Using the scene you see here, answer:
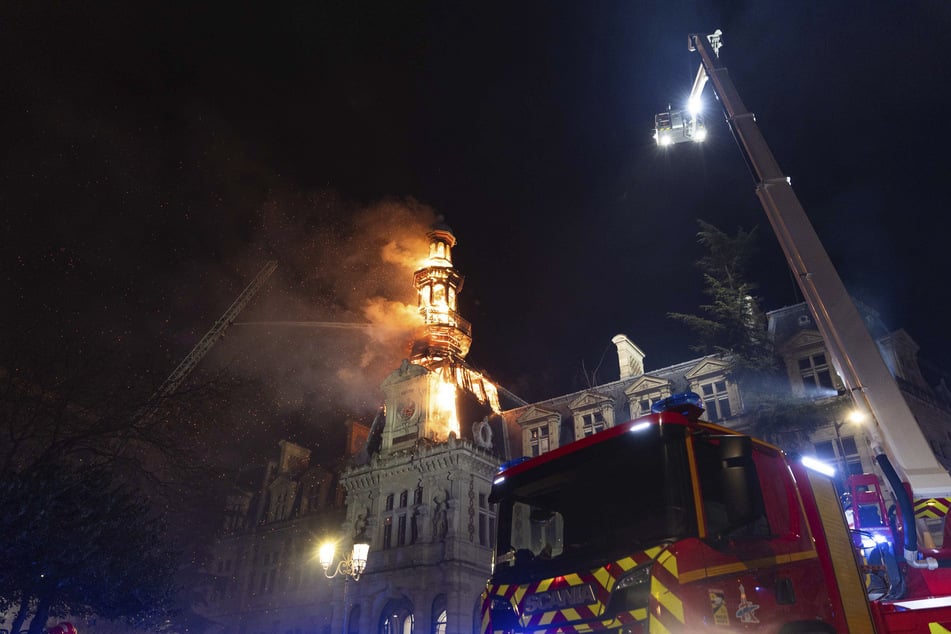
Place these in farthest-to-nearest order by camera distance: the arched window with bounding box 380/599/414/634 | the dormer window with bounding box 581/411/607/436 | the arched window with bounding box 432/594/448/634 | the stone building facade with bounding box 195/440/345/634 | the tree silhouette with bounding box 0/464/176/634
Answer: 1. the stone building facade with bounding box 195/440/345/634
2. the dormer window with bounding box 581/411/607/436
3. the arched window with bounding box 380/599/414/634
4. the arched window with bounding box 432/594/448/634
5. the tree silhouette with bounding box 0/464/176/634

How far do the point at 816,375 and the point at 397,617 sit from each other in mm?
21072

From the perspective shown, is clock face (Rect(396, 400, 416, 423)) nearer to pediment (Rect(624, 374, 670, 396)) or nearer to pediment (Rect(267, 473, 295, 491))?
pediment (Rect(624, 374, 670, 396))

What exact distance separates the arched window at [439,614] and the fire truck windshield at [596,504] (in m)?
20.1

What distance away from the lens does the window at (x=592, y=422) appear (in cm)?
2781

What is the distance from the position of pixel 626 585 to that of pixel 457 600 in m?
21.5

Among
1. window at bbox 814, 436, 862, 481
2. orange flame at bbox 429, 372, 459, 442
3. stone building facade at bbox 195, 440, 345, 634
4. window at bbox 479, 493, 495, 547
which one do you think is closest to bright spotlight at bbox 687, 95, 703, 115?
window at bbox 814, 436, 862, 481

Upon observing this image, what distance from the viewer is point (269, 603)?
105 ft

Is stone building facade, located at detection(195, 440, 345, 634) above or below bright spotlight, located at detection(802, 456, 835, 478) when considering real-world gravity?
above

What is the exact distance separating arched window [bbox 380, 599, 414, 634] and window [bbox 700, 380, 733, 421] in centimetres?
1601

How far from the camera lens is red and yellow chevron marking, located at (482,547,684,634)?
13.9 feet

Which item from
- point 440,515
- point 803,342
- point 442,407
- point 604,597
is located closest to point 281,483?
point 442,407

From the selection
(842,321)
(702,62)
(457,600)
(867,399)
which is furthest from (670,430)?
(457,600)

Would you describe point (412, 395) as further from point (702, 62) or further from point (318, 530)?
point (702, 62)

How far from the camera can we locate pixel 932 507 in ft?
20.1
